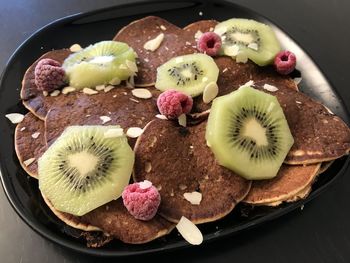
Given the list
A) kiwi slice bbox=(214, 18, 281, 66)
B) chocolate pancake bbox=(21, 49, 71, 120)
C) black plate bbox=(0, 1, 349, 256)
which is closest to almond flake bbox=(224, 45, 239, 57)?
kiwi slice bbox=(214, 18, 281, 66)

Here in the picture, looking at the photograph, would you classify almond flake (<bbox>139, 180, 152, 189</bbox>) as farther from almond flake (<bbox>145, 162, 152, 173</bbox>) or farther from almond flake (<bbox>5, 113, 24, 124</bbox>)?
almond flake (<bbox>5, 113, 24, 124</bbox>)

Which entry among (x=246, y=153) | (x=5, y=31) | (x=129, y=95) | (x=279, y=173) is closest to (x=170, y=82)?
(x=129, y=95)

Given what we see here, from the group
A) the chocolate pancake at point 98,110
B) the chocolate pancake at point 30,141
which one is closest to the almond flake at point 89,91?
the chocolate pancake at point 98,110

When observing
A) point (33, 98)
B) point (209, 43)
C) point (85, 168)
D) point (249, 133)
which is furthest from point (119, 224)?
point (209, 43)

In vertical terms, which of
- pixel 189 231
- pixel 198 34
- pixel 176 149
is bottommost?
pixel 189 231

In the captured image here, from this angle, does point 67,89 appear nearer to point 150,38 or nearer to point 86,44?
point 86,44

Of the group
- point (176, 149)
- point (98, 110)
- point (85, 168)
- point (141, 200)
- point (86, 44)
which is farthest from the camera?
point (86, 44)

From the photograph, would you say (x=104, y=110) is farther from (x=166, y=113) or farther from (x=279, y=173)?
(x=279, y=173)
